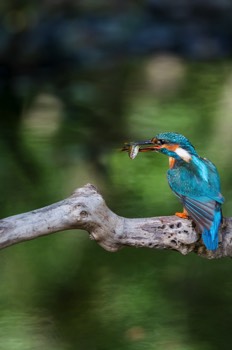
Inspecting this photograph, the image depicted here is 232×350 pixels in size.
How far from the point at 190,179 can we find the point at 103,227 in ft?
0.79

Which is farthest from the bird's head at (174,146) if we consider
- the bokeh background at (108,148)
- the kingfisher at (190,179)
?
the bokeh background at (108,148)

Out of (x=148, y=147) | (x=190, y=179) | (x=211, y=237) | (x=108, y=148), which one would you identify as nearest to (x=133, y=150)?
(x=148, y=147)

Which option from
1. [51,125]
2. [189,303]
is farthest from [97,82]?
[189,303]

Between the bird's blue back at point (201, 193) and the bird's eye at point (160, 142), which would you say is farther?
the bird's eye at point (160, 142)

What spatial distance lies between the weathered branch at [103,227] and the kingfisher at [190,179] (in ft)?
0.15

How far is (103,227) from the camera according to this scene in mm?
1890

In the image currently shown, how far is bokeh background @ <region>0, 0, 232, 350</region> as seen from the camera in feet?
9.11

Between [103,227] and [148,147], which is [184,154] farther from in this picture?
[103,227]

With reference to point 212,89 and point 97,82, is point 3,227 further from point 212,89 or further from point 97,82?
point 97,82

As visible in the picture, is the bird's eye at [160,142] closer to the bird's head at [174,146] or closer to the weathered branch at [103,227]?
the bird's head at [174,146]

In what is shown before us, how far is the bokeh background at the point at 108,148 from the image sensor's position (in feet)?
9.11

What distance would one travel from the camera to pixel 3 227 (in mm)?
1777

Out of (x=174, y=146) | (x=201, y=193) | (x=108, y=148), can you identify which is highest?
(x=108, y=148)

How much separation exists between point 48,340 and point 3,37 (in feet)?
9.74
